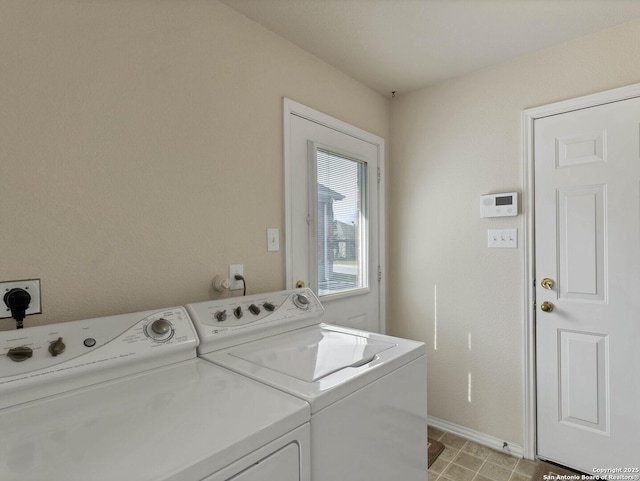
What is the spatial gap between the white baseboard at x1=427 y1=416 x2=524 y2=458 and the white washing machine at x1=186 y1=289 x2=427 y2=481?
3.84ft

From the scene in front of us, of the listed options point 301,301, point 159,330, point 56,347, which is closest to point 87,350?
point 56,347

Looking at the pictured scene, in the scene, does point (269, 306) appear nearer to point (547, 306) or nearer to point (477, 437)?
point (547, 306)

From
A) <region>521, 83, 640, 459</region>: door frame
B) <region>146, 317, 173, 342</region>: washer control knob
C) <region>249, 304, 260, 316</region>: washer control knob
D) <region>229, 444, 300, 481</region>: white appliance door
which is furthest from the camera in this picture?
<region>521, 83, 640, 459</region>: door frame

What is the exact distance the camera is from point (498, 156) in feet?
7.23

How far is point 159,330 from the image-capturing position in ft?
3.87

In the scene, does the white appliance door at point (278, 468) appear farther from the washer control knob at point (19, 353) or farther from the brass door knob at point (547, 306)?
the brass door knob at point (547, 306)

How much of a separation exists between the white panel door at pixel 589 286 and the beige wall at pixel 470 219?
14cm

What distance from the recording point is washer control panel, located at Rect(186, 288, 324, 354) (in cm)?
131

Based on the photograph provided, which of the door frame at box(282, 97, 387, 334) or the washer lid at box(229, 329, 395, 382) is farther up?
the door frame at box(282, 97, 387, 334)

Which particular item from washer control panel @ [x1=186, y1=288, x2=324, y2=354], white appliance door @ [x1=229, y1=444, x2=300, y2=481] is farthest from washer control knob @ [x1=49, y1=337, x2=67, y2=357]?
white appliance door @ [x1=229, y1=444, x2=300, y2=481]

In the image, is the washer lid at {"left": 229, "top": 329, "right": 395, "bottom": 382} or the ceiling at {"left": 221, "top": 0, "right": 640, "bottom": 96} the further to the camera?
the ceiling at {"left": 221, "top": 0, "right": 640, "bottom": 96}

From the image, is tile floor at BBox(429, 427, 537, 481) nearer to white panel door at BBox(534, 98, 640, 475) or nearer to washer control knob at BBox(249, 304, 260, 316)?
white panel door at BBox(534, 98, 640, 475)

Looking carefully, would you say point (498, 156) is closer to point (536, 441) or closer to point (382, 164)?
point (382, 164)

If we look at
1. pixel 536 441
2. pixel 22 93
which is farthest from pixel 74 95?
pixel 536 441
